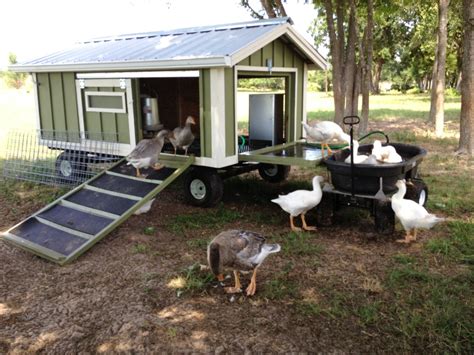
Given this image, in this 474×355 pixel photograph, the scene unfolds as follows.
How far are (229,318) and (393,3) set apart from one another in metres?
13.4

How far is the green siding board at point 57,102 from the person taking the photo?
8570mm

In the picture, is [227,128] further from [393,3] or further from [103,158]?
[393,3]

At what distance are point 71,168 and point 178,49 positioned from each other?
355 centimetres

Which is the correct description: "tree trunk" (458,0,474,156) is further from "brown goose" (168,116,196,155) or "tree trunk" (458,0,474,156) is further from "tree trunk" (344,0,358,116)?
"brown goose" (168,116,196,155)

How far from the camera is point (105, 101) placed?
8.03 metres

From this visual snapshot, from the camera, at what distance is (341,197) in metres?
6.12

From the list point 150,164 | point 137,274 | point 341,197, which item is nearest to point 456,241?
point 341,197

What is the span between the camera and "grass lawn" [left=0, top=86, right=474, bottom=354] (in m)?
3.65

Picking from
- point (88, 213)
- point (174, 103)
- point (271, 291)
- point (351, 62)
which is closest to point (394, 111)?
point (351, 62)

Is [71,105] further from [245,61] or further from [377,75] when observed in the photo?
[377,75]

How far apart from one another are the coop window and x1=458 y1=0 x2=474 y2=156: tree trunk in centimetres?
825

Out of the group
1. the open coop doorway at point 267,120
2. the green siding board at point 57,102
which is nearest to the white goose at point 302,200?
the open coop doorway at point 267,120

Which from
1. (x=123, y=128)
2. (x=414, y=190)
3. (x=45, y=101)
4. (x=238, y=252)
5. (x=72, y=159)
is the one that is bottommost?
(x=238, y=252)

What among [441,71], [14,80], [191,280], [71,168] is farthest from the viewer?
[14,80]
